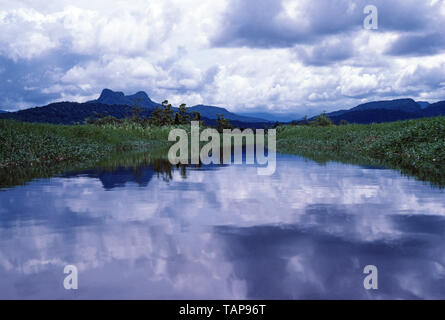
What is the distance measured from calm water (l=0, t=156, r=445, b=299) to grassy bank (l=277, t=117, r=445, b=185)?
565cm

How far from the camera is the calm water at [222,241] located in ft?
15.2

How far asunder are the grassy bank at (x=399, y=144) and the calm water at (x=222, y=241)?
18.5ft

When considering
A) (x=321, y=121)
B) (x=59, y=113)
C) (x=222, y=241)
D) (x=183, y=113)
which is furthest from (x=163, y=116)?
(x=59, y=113)

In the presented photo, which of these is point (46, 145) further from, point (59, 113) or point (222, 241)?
point (59, 113)

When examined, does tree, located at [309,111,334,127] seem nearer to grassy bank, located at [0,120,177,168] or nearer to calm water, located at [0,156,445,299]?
grassy bank, located at [0,120,177,168]

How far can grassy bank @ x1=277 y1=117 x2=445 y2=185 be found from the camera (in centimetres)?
1688

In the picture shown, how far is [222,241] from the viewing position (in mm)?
6273

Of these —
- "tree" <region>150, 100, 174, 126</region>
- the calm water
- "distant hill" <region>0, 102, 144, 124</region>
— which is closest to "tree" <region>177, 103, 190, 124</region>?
"tree" <region>150, 100, 174, 126</region>

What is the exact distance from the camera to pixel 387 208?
862 centimetres

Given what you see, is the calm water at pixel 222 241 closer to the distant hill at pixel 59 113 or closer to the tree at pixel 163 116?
the tree at pixel 163 116

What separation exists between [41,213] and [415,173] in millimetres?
12070

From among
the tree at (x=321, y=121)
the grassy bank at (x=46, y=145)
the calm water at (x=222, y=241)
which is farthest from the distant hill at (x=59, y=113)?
the calm water at (x=222, y=241)
